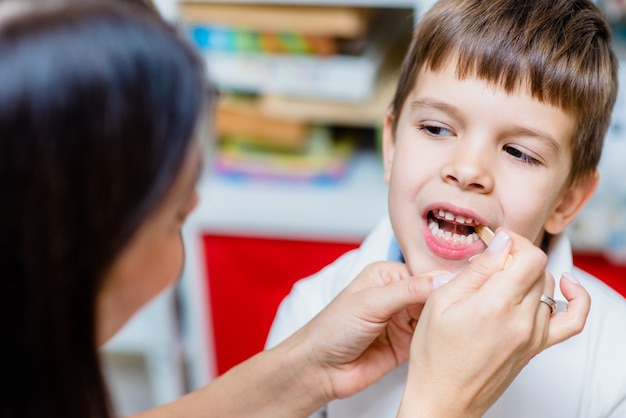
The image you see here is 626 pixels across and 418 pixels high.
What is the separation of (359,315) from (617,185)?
0.79 m

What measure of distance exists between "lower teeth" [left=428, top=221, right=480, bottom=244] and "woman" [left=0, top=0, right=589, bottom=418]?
0.45 feet

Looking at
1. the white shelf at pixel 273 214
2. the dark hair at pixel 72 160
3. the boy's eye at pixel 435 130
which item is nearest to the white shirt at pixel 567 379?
the boy's eye at pixel 435 130

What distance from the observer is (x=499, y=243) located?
688mm

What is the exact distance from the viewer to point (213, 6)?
1.54 metres

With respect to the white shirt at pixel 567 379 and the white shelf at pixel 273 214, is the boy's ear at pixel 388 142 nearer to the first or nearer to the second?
the white shirt at pixel 567 379

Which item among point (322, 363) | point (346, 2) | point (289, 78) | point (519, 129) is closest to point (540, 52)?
point (519, 129)

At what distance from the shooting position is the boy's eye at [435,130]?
84cm

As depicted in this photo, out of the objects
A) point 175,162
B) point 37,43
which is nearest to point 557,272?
point 175,162

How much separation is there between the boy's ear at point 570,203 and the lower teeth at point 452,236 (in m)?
0.11

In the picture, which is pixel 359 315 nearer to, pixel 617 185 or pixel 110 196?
pixel 110 196

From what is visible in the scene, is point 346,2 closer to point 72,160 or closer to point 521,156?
point 521,156

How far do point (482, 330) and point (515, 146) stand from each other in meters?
0.23

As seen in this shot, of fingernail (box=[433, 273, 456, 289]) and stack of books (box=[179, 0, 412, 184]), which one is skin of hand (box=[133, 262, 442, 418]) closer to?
fingernail (box=[433, 273, 456, 289])

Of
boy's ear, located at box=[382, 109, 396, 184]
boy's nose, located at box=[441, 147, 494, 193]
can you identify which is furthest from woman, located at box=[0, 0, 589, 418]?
boy's ear, located at box=[382, 109, 396, 184]
